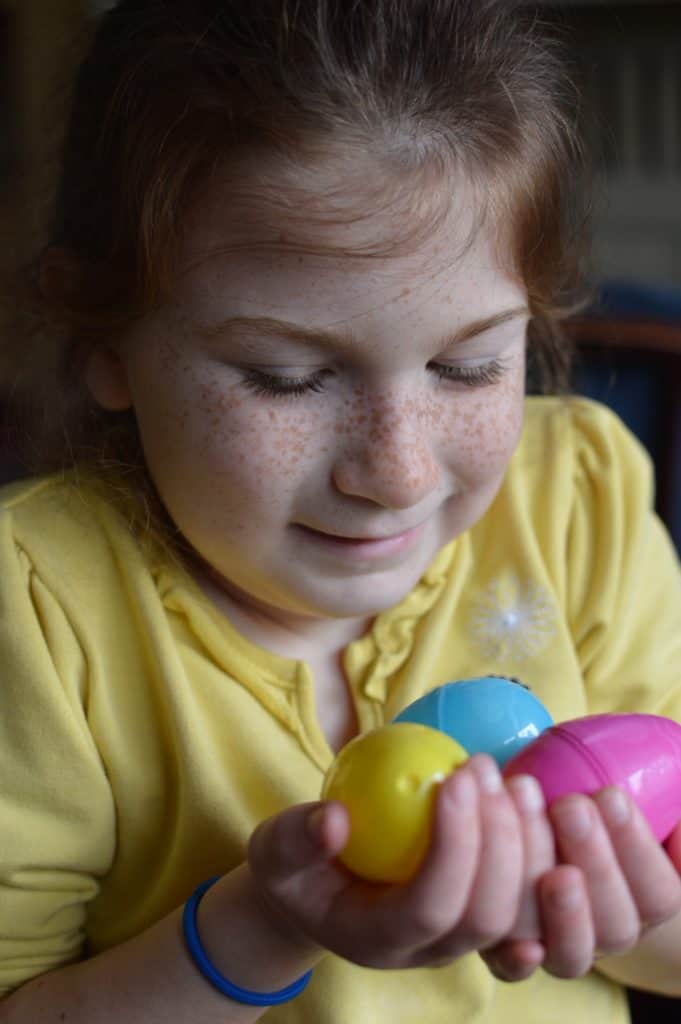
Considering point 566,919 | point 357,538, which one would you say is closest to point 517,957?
point 566,919

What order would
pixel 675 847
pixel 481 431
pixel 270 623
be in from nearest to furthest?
pixel 675 847 < pixel 481 431 < pixel 270 623

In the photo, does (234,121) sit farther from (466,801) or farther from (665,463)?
(665,463)

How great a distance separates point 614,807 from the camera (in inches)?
25.5

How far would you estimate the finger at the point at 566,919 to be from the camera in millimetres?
633

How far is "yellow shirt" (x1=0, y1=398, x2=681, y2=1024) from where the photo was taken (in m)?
0.83

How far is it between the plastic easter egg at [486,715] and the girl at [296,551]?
3.8 inches

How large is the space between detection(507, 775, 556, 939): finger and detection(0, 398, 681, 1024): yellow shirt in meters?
0.24

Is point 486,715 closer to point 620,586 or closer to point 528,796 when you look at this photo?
point 528,796

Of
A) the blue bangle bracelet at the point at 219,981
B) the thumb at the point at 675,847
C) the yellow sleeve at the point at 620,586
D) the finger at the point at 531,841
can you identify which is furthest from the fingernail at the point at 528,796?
the yellow sleeve at the point at 620,586

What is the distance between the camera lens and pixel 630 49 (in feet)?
8.51

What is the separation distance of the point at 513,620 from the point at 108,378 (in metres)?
0.34

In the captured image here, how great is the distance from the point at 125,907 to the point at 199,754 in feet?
0.42

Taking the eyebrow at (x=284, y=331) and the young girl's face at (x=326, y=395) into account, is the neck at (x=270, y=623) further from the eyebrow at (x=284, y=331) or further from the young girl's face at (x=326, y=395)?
the eyebrow at (x=284, y=331)

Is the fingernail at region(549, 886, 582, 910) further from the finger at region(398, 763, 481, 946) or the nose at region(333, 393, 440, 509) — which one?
the nose at region(333, 393, 440, 509)
